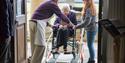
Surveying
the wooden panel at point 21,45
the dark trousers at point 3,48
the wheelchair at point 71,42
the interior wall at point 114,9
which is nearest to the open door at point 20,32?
the wooden panel at point 21,45

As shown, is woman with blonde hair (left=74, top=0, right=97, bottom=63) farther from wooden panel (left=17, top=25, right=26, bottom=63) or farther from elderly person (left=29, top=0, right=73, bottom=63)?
wooden panel (left=17, top=25, right=26, bottom=63)

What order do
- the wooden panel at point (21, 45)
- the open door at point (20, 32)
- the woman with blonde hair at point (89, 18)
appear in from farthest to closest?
the woman with blonde hair at point (89, 18), the wooden panel at point (21, 45), the open door at point (20, 32)

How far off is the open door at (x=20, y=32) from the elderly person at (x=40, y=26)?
0.15 metres

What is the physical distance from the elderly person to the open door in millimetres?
153

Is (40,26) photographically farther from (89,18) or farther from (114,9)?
(114,9)

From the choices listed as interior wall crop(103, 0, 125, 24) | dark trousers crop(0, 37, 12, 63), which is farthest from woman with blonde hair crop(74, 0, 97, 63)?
dark trousers crop(0, 37, 12, 63)

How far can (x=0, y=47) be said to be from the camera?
3.45m

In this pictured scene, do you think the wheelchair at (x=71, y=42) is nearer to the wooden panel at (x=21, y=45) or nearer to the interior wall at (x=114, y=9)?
the wooden panel at (x=21, y=45)

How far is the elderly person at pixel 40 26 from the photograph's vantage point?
175 inches

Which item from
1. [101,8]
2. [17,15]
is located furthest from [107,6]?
[17,15]

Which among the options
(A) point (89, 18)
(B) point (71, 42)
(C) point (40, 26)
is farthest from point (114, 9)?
(B) point (71, 42)

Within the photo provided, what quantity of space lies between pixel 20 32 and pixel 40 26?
14.4 inches

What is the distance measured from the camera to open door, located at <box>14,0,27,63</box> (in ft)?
13.4

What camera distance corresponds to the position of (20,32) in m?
4.31
